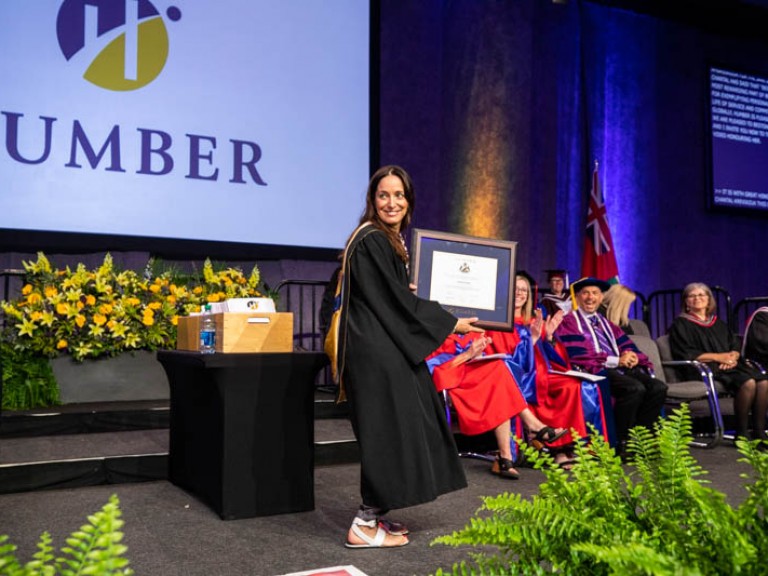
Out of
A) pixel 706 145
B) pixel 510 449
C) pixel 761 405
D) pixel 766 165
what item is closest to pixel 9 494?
pixel 510 449

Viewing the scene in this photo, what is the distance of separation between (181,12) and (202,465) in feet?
13.6

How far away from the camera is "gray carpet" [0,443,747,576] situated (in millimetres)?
2791

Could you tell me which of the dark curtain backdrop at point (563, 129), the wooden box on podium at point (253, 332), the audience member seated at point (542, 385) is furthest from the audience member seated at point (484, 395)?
the dark curtain backdrop at point (563, 129)

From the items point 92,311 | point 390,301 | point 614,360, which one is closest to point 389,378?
point 390,301

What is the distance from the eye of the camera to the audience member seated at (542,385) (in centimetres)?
506

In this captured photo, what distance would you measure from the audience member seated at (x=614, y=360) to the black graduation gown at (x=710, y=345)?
0.51 metres

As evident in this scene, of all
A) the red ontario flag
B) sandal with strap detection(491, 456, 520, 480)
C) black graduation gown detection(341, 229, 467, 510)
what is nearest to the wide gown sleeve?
black graduation gown detection(341, 229, 467, 510)

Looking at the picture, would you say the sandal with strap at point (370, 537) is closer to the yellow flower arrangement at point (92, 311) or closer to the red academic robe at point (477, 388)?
the red academic robe at point (477, 388)

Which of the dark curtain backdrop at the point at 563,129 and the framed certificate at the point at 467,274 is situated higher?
the dark curtain backdrop at the point at 563,129

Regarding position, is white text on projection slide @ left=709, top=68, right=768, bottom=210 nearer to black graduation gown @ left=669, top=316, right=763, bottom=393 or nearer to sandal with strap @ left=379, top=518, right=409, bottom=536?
black graduation gown @ left=669, top=316, right=763, bottom=393

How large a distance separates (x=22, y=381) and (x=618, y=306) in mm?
4526

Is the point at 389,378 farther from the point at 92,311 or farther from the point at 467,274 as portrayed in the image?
the point at 92,311

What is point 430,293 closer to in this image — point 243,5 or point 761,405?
point 761,405

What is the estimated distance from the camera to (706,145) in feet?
31.4
